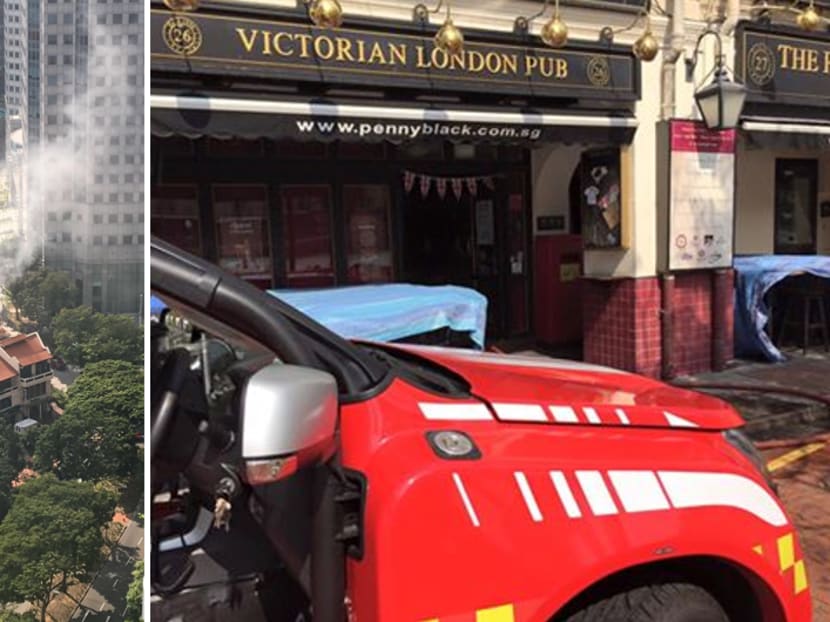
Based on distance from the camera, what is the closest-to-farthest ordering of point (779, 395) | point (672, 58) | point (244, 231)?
point (779, 395) → point (672, 58) → point (244, 231)

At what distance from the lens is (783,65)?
363 inches

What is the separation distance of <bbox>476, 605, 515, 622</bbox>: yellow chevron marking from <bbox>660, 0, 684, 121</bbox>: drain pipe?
25.1 ft

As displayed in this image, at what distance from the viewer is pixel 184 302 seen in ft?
6.05

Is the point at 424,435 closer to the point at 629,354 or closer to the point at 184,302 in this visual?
the point at 184,302

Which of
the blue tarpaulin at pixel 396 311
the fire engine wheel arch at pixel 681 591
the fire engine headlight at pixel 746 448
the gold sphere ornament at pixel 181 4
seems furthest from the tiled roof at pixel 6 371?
the gold sphere ornament at pixel 181 4

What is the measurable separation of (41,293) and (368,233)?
27.3 feet

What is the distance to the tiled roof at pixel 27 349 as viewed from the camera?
1379 millimetres

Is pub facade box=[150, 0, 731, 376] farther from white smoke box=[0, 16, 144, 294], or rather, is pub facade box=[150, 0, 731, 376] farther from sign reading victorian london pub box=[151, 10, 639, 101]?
white smoke box=[0, 16, 144, 294]

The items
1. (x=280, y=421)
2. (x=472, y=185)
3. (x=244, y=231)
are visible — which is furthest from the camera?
(x=472, y=185)

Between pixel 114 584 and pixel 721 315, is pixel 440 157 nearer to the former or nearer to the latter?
pixel 721 315

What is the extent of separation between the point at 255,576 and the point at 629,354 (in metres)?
7.14

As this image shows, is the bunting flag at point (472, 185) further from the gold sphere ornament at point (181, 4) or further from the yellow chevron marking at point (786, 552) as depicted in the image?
the yellow chevron marking at point (786, 552)

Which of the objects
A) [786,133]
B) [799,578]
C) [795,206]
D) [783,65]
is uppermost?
[783,65]

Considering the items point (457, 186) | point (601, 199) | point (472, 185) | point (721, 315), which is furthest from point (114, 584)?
point (472, 185)
